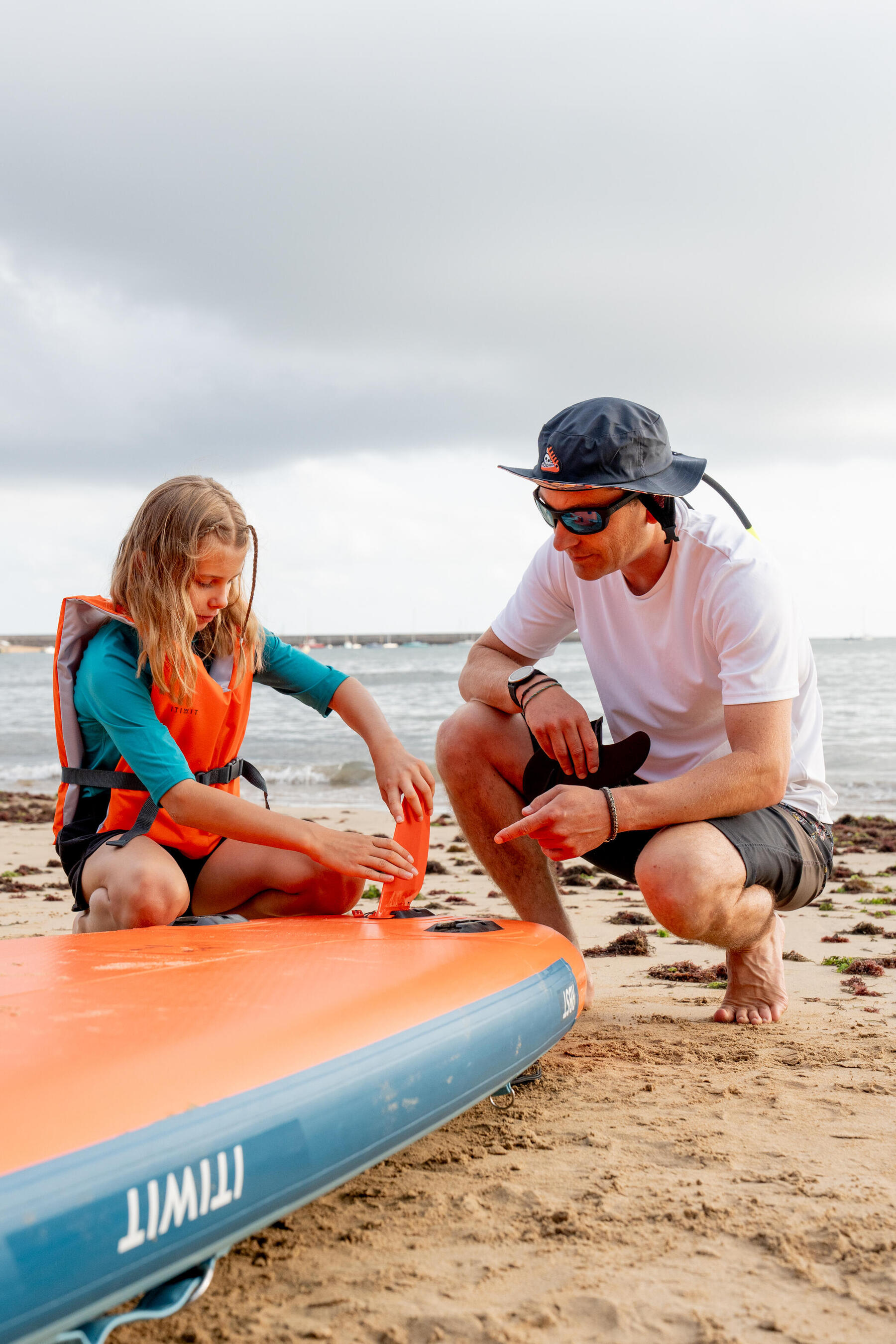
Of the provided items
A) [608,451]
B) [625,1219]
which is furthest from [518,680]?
[625,1219]

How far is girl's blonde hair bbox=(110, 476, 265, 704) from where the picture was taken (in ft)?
9.96

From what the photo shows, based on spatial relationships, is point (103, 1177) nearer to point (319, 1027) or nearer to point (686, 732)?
point (319, 1027)

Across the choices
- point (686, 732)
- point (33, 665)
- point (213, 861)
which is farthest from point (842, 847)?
point (33, 665)

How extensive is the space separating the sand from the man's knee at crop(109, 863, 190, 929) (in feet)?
3.68

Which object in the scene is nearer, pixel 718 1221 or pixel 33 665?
pixel 718 1221

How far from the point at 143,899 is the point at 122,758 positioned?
50 cm

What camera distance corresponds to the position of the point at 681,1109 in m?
2.35

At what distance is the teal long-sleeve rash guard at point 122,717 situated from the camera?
2916 mm

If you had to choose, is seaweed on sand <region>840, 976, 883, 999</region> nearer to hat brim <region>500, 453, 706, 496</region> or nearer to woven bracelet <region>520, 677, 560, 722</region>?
woven bracelet <region>520, 677, 560, 722</region>

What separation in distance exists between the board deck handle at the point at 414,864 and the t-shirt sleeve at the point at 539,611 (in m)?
0.75

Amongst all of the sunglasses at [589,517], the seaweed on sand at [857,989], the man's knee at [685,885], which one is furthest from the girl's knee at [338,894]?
the seaweed on sand at [857,989]

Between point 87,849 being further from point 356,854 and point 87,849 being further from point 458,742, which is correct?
point 458,742

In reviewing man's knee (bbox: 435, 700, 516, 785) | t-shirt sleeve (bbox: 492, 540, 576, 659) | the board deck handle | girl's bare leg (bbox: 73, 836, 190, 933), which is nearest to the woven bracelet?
man's knee (bbox: 435, 700, 516, 785)

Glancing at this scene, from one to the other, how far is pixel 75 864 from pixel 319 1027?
5.94 feet
